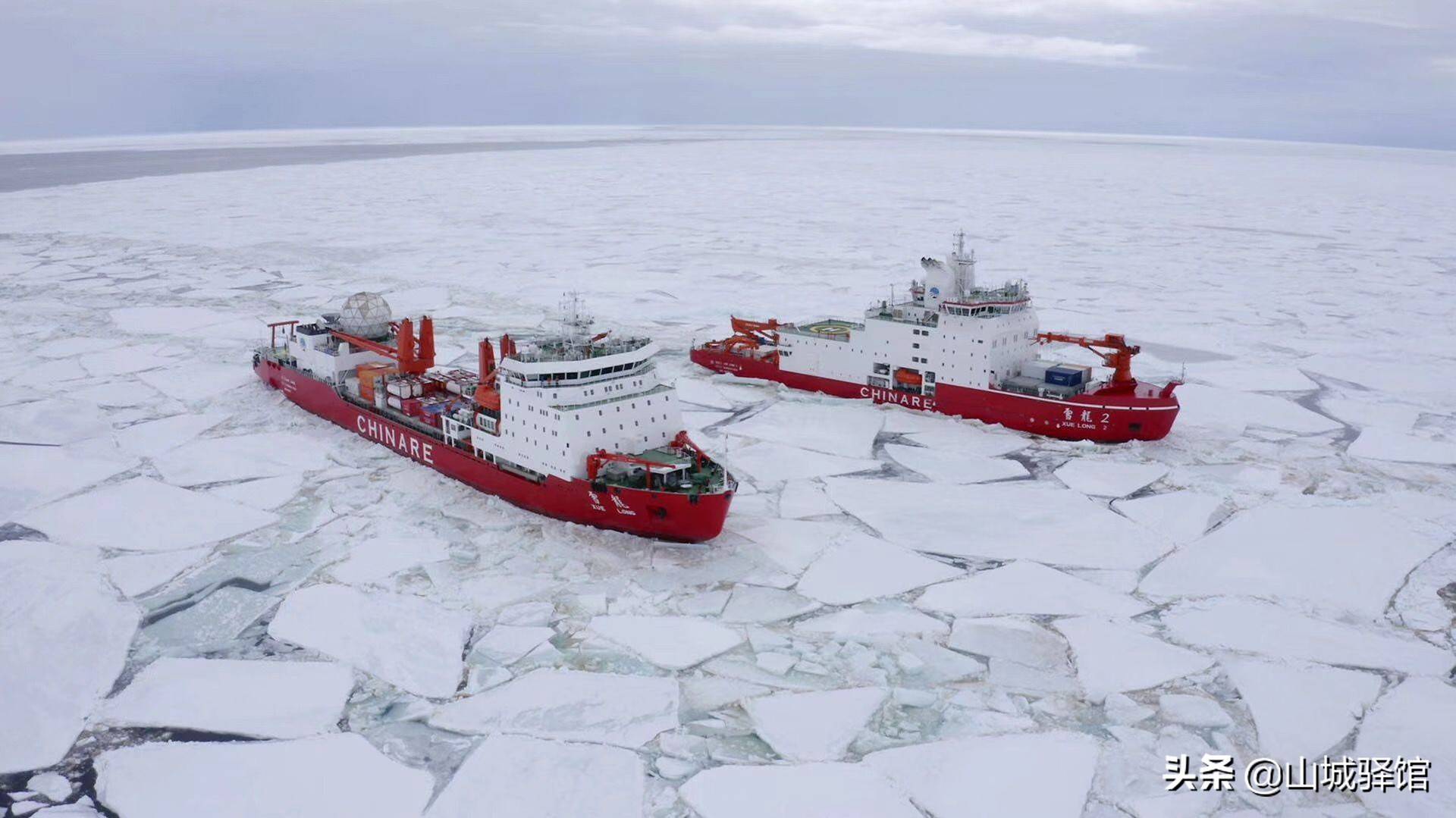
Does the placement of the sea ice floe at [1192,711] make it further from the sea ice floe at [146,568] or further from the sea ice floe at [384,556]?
the sea ice floe at [146,568]

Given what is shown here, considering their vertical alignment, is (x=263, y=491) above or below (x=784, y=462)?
below

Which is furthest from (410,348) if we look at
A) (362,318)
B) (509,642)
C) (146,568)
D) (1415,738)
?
(1415,738)

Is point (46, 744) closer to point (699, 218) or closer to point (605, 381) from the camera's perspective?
point (605, 381)

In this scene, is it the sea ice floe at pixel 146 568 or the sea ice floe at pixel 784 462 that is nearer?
the sea ice floe at pixel 146 568

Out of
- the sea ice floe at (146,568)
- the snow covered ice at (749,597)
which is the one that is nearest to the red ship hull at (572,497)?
the snow covered ice at (749,597)

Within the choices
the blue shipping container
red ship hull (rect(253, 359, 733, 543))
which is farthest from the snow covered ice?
the blue shipping container

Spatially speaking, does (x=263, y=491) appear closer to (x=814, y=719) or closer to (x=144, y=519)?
(x=144, y=519)

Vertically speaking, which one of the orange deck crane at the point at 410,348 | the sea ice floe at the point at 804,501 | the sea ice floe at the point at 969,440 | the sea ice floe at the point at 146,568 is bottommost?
the sea ice floe at the point at 146,568
